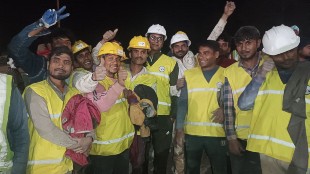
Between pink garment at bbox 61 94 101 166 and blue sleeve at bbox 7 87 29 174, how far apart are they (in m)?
0.55

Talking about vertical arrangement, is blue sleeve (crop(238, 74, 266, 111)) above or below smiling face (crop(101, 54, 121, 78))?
below

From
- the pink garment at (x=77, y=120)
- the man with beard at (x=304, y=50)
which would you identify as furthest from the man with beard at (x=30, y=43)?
the man with beard at (x=304, y=50)

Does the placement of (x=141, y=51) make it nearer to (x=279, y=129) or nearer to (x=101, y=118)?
(x=101, y=118)

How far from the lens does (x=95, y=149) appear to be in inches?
148

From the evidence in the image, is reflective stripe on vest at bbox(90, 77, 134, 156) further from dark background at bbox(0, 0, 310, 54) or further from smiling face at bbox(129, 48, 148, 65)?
dark background at bbox(0, 0, 310, 54)

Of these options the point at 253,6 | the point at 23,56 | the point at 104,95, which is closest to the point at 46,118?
the point at 104,95

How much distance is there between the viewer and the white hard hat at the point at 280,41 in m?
3.06

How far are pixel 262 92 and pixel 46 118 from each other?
6.43ft

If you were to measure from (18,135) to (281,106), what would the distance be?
2.17m

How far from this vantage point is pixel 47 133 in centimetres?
290

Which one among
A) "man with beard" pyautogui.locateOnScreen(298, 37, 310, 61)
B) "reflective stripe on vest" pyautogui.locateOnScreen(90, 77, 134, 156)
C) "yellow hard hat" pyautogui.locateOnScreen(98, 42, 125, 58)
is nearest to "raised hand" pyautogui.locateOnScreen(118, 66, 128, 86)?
"reflective stripe on vest" pyautogui.locateOnScreen(90, 77, 134, 156)

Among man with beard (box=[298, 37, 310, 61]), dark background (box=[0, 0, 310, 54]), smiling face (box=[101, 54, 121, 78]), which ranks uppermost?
dark background (box=[0, 0, 310, 54])

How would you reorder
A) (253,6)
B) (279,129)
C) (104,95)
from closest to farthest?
(279,129) < (104,95) < (253,6)

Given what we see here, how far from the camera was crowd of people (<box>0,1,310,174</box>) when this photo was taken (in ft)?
9.55
